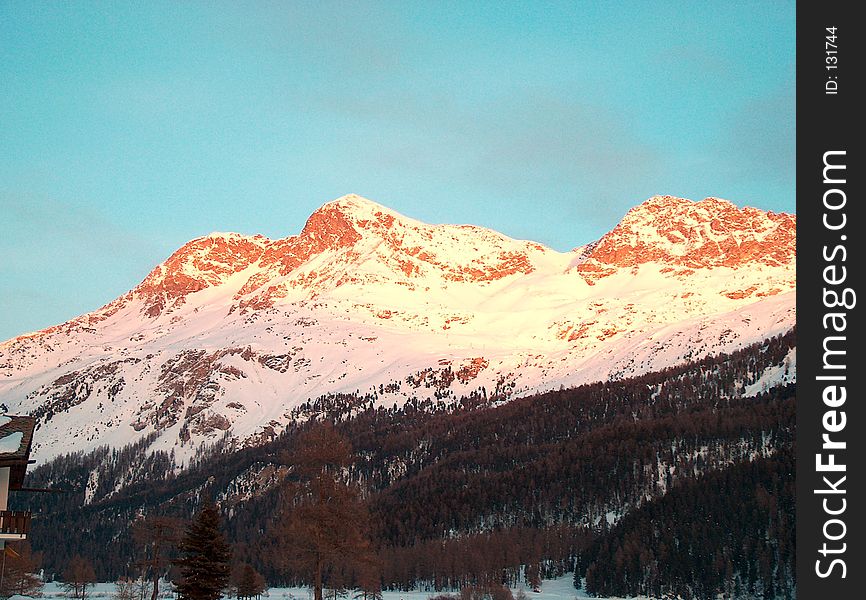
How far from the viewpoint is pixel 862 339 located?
32719mm

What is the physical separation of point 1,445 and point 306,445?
1613cm

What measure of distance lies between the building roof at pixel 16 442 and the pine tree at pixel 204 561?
512 inches

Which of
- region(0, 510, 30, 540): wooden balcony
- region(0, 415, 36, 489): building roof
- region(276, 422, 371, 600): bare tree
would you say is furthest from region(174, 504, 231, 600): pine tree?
region(0, 510, 30, 540): wooden balcony

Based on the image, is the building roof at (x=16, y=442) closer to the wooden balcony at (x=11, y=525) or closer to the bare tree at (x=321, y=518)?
the wooden balcony at (x=11, y=525)

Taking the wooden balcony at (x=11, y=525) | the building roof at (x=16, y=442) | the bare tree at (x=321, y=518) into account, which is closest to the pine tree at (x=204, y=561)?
the bare tree at (x=321, y=518)

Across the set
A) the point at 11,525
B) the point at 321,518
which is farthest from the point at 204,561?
the point at 11,525

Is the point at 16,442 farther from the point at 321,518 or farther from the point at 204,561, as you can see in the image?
the point at 204,561

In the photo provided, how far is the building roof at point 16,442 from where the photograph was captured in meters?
39.4

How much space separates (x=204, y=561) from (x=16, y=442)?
16.9 m

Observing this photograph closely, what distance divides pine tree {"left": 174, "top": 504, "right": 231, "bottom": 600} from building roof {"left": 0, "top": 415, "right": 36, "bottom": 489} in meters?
13.0

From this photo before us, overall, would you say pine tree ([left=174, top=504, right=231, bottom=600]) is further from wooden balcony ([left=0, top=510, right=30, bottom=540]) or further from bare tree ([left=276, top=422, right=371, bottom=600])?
wooden balcony ([left=0, top=510, right=30, bottom=540])

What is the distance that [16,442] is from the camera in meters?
39.9

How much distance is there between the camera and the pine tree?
5353 cm

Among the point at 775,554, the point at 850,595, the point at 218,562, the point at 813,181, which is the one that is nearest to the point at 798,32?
the point at 813,181
